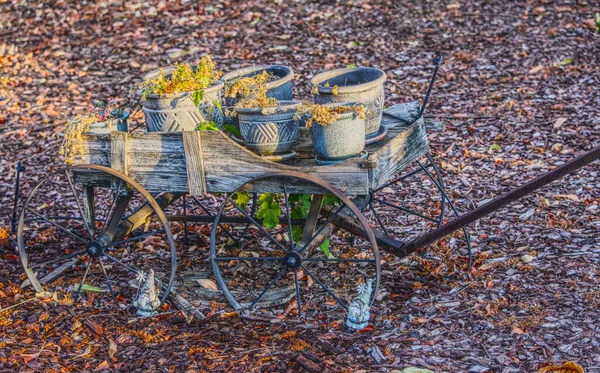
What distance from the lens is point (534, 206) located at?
18.7ft

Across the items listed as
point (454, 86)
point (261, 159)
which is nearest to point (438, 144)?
point (454, 86)

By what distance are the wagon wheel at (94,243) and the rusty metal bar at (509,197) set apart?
142 cm

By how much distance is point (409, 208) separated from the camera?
591 centimetres

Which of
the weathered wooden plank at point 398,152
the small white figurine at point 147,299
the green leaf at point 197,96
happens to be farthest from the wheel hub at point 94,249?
the weathered wooden plank at point 398,152

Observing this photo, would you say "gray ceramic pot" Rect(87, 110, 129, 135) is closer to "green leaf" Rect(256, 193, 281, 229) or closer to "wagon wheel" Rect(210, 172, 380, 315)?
"wagon wheel" Rect(210, 172, 380, 315)

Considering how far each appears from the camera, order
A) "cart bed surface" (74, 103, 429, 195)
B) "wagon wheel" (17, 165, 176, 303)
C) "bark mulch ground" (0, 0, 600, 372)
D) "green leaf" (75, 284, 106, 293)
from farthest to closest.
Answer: "green leaf" (75, 284, 106, 293), "wagon wheel" (17, 165, 176, 303), "cart bed surface" (74, 103, 429, 195), "bark mulch ground" (0, 0, 600, 372)

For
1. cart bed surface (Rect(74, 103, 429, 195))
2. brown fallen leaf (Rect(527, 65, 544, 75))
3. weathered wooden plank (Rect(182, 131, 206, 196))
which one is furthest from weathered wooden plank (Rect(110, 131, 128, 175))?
brown fallen leaf (Rect(527, 65, 544, 75))

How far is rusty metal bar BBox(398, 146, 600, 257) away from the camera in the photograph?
11.4ft

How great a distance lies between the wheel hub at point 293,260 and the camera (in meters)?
4.22

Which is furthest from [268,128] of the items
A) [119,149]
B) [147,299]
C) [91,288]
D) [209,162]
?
[91,288]

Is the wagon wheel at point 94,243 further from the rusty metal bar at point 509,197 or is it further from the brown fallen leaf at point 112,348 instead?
the rusty metal bar at point 509,197

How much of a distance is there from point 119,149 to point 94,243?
591 millimetres

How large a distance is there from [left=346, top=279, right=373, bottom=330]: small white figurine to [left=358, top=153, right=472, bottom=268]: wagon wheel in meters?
1.18

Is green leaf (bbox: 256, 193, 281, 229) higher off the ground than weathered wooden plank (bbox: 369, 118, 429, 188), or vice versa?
weathered wooden plank (bbox: 369, 118, 429, 188)
